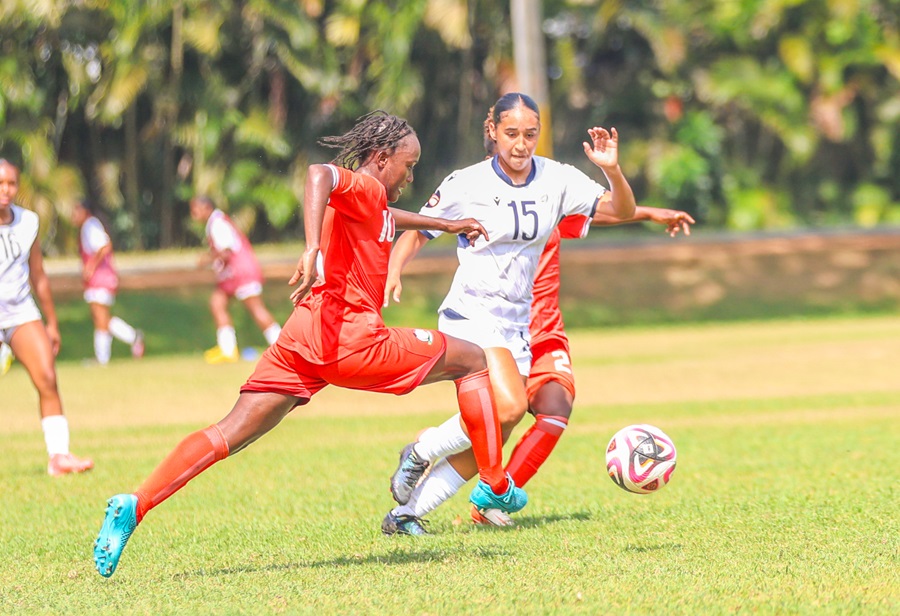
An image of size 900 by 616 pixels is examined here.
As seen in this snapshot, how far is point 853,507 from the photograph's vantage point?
734cm

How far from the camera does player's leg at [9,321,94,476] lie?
9578mm

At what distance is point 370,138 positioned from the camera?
6.25m

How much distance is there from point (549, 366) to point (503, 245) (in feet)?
2.73

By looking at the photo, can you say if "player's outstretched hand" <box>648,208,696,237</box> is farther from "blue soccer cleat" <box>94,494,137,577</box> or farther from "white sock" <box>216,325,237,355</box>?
"white sock" <box>216,325,237,355</box>

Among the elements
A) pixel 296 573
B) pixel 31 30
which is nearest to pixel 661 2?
pixel 31 30

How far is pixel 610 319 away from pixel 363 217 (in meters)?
19.2

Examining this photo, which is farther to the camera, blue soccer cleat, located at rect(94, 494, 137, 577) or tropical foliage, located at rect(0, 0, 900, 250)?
tropical foliage, located at rect(0, 0, 900, 250)

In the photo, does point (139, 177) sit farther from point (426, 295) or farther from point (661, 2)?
point (661, 2)

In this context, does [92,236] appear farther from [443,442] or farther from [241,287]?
[443,442]

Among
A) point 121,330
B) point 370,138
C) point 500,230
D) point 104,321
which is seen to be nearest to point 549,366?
point 500,230

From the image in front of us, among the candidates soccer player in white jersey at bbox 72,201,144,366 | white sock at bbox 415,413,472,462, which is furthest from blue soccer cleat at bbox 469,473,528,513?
soccer player in white jersey at bbox 72,201,144,366

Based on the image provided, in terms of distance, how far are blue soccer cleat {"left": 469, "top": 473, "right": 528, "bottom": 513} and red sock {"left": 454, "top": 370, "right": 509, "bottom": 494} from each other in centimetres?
20

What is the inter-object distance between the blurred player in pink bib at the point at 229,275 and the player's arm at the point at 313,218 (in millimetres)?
12507

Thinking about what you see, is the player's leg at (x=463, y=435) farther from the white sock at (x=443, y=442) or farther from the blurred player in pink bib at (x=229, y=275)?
the blurred player in pink bib at (x=229, y=275)
